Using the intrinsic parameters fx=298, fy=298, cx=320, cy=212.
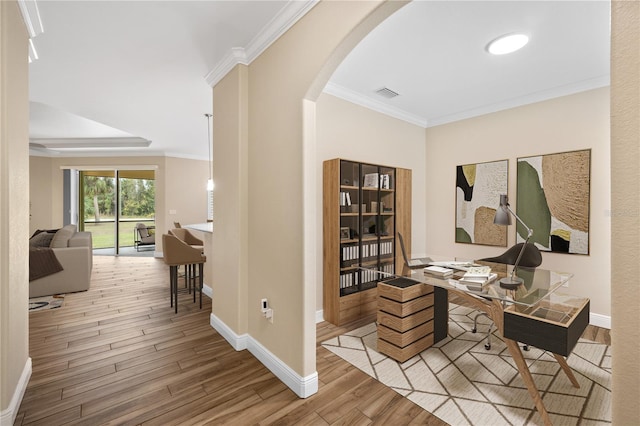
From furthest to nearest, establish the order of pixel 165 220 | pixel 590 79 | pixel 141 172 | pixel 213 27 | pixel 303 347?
pixel 141 172, pixel 165 220, pixel 590 79, pixel 213 27, pixel 303 347

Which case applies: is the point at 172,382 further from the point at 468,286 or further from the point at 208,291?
the point at 468,286

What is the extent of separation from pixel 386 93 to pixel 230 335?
10.6 feet

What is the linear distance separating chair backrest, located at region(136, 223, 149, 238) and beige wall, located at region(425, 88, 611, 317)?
762 centimetres

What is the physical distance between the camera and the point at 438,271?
2.48 meters

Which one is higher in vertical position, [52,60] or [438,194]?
[52,60]

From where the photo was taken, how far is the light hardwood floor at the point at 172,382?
187 centimetres

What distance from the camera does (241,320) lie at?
2697 millimetres

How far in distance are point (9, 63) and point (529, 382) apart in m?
3.68

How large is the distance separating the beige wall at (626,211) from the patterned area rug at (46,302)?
17.1 ft

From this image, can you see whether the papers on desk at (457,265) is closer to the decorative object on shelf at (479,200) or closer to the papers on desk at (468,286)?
the papers on desk at (468,286)

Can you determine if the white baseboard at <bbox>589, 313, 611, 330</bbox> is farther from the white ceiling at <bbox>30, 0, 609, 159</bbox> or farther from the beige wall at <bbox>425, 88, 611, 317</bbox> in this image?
the white ceiling at <bbox>30, 0, 609, 159</bbox>

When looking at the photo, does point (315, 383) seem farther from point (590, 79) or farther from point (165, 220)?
point (165, 220)

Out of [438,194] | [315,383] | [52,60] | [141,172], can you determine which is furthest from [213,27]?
[141,172]

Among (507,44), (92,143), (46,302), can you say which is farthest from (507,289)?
(92,143)
